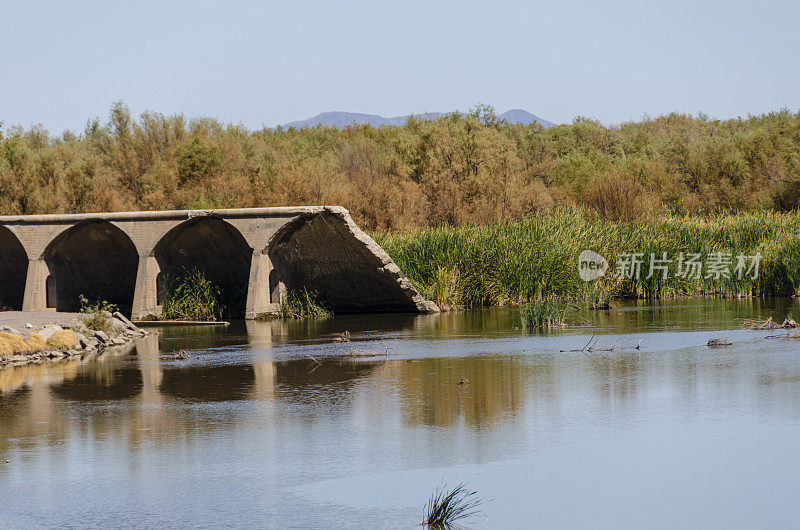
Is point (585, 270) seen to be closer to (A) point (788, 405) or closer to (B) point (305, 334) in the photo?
(B) point (305, 334)

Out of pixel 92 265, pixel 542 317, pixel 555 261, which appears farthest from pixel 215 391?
pixel 92 265

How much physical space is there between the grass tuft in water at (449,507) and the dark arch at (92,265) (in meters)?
20.6

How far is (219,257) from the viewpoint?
26641 mm

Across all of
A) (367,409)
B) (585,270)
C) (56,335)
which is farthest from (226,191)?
(367,409)

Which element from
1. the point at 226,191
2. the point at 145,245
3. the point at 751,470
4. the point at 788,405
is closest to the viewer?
the point at 751,470

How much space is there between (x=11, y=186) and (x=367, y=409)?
123 feet

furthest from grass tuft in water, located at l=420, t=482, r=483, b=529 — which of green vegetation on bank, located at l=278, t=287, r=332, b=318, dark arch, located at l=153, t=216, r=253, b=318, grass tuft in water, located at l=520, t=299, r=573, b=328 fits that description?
dark arch, located at l=153, t=216, r=253, b=318

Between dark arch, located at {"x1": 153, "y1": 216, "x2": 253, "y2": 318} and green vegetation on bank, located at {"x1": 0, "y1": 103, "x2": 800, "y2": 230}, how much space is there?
8600 millimetres

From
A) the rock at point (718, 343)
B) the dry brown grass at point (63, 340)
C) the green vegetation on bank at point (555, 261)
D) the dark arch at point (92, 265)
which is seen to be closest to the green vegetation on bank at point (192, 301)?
the dark arch at point (92, 265)

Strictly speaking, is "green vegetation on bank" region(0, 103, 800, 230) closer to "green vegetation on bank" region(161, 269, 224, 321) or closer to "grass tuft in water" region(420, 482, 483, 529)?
"green vegetation on bank" region(161, 269, 224, 321)

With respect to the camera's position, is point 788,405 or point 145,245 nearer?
point 788,405

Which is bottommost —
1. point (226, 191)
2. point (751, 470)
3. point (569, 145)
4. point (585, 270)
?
point (751, 470)

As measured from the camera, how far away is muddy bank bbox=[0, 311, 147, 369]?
1673 centimetres

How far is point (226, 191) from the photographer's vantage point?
131 ft
